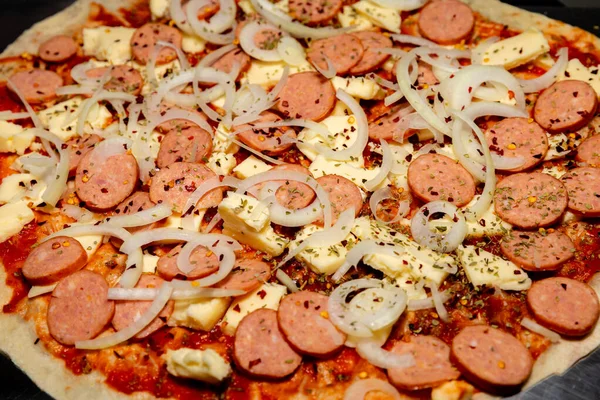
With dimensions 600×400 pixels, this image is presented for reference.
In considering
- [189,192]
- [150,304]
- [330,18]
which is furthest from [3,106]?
[330,18]

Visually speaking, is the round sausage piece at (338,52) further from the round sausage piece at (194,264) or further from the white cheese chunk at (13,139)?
the white cheese chunk at (13,139)

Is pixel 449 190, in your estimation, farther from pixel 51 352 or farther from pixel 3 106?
pixel 3 106

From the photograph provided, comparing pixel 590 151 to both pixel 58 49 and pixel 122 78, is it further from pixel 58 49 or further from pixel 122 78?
pixel 58 49

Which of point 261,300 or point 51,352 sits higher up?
point 261,300

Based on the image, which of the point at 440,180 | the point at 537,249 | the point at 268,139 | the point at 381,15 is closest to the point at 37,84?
the point at 268,139

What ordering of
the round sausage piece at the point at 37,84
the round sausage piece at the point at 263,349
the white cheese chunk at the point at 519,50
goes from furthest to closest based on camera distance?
the round sausage piece at the point at 37,84 → the white cheese chunk at the point at 519,50 → the round sausage piece at the point at 263,349

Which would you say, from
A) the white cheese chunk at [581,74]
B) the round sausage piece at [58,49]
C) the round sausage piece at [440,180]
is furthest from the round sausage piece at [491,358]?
the round sausage piece at [58,49]

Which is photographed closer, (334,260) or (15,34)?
(334,260)
